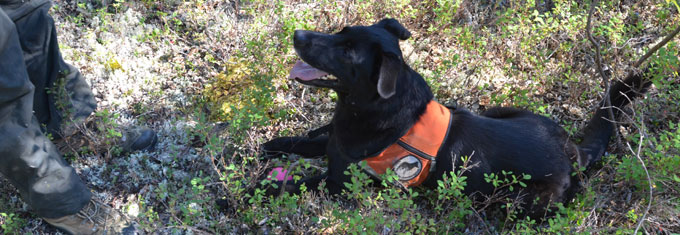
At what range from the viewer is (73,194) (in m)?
2.92

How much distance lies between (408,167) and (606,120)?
1.73m

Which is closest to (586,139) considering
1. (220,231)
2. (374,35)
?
(374,35)

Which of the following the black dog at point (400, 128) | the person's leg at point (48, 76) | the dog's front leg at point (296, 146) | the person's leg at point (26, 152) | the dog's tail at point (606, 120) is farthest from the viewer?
the dog's front leg at point (296, 146)

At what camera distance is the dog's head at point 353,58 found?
282cm

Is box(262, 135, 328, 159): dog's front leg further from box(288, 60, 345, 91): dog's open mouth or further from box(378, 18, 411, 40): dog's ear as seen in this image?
box(378, 18, 411, 40): dog's ear

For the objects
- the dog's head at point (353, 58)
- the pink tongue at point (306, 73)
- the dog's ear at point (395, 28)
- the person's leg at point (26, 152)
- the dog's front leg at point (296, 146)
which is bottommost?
the dog's front leg at point (296, 146)

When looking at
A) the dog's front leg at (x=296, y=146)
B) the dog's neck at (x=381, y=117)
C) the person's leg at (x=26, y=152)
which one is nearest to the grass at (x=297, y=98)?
the dog's front leg at (x=296, y=146)

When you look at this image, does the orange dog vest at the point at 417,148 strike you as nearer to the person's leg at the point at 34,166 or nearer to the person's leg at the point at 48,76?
the person's leg at the point at 34,166

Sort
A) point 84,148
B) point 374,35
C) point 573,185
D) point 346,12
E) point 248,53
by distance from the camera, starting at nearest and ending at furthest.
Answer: point 374,35 < point 573,185 < point 84,148 < point 248,53 < point 346,12

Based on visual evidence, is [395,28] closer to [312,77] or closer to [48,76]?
[312,77]

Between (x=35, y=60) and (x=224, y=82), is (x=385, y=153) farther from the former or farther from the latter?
(x=35, y=60)

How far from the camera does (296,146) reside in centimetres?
394

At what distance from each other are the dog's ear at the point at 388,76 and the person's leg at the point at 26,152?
6.40 feet

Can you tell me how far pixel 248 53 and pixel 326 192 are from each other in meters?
1.64
